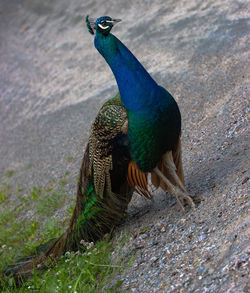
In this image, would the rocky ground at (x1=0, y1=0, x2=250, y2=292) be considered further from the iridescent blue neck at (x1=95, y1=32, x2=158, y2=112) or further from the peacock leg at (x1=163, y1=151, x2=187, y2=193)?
the iridescent blue neck at (x1=95, y1=32, x2=158, y2=112)

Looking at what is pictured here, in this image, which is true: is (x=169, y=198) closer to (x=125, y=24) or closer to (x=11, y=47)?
(x=125, y=24)

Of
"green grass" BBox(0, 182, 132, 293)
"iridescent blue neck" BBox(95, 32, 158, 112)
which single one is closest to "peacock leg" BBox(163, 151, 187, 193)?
"iridescent blue neck" BBox(95, 32, 158, 112)

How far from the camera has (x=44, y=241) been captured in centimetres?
493

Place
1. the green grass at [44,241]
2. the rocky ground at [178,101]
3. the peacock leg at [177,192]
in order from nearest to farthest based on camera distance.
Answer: the rocky ground at [178,101]
the green grass at [44,241]
the peacock leg at [177,192]

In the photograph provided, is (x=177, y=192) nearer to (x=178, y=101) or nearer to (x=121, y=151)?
(x=121, y=151)

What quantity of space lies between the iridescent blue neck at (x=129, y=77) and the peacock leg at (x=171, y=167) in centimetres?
53


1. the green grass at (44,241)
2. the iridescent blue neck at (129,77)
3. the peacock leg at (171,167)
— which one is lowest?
the green grass at (44,241)

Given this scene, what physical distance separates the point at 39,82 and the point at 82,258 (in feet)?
21.7

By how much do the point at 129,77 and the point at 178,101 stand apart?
108 inches

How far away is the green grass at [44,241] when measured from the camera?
3322 mm

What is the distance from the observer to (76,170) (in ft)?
20.4

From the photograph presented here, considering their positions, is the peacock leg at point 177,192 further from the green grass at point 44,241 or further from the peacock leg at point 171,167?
the green grass at point 44,241

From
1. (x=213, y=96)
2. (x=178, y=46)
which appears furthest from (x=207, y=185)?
(x=178, y=46)

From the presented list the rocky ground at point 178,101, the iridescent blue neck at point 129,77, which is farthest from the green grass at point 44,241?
the iridescent blue neck at point 129,77
